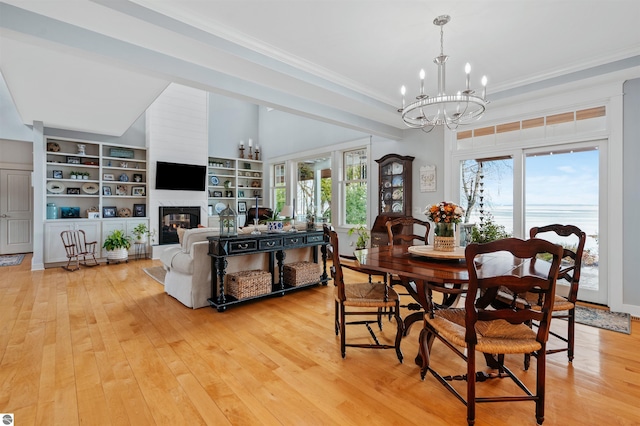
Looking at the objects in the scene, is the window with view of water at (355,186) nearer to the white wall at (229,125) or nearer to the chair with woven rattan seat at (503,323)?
the white wall at (229,125)

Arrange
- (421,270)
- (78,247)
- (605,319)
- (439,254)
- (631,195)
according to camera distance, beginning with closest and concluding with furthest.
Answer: (421,270), (439,254), (605,319), (631,195), (78,247)

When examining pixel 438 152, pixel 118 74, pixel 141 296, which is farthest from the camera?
pixel 438 152

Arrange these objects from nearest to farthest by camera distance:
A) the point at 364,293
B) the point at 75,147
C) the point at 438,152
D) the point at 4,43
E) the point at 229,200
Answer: the point at 364,293
the point at 4,43
the point at 438,152
the point at 75,147
the point at 229,200

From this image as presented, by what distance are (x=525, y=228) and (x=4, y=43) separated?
20.5 feet

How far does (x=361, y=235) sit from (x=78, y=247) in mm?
5531

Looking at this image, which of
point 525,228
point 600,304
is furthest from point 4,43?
point 600,304

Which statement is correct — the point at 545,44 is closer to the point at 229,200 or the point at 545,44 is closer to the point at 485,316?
the point at 485,316

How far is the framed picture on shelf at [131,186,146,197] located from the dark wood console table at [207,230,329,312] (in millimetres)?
4579

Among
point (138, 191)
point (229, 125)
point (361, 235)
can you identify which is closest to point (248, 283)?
point (361, 235)

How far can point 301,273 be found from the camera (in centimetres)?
427

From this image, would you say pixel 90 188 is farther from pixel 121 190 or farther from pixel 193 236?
pixel 193 236

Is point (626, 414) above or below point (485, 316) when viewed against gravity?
below

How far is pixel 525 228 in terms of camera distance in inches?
168

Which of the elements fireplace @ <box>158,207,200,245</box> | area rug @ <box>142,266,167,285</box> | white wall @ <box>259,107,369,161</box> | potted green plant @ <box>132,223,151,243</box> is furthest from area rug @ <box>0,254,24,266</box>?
white wall @ <box>259,107,369,161</box>
